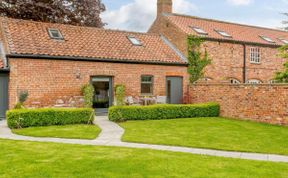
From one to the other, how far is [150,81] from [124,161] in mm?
12926

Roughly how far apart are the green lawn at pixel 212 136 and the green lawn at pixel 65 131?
1389 mm

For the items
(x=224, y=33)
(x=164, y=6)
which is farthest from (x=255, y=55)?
(x=164, y=6)

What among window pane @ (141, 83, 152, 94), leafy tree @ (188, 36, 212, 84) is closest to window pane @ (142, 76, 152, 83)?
window pane @ (141, 83, 152, 94)

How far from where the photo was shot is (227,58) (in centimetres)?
2338

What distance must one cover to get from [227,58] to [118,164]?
18521mm

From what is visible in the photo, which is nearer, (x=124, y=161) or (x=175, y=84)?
(x=124, y=161)

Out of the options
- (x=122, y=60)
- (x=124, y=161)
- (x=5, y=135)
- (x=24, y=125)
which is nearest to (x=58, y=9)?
(x=122, y=60)

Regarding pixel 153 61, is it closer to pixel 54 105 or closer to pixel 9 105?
pixel 54 105

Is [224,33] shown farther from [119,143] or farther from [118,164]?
[118,164]

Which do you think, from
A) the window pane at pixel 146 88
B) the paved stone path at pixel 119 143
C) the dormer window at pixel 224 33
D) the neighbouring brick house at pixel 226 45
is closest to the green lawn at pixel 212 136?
the paved stone path at pixel 119 143

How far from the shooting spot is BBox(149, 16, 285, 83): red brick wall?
22.7 m

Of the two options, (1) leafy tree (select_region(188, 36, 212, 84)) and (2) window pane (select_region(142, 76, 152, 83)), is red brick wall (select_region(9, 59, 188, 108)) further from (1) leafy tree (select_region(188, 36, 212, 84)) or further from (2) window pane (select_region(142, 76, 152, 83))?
(1) leafy tree (select_region(188, 36, 212, 84))

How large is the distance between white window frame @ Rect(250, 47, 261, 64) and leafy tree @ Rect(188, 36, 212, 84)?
5.26 metres

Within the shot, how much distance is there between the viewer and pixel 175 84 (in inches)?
819
